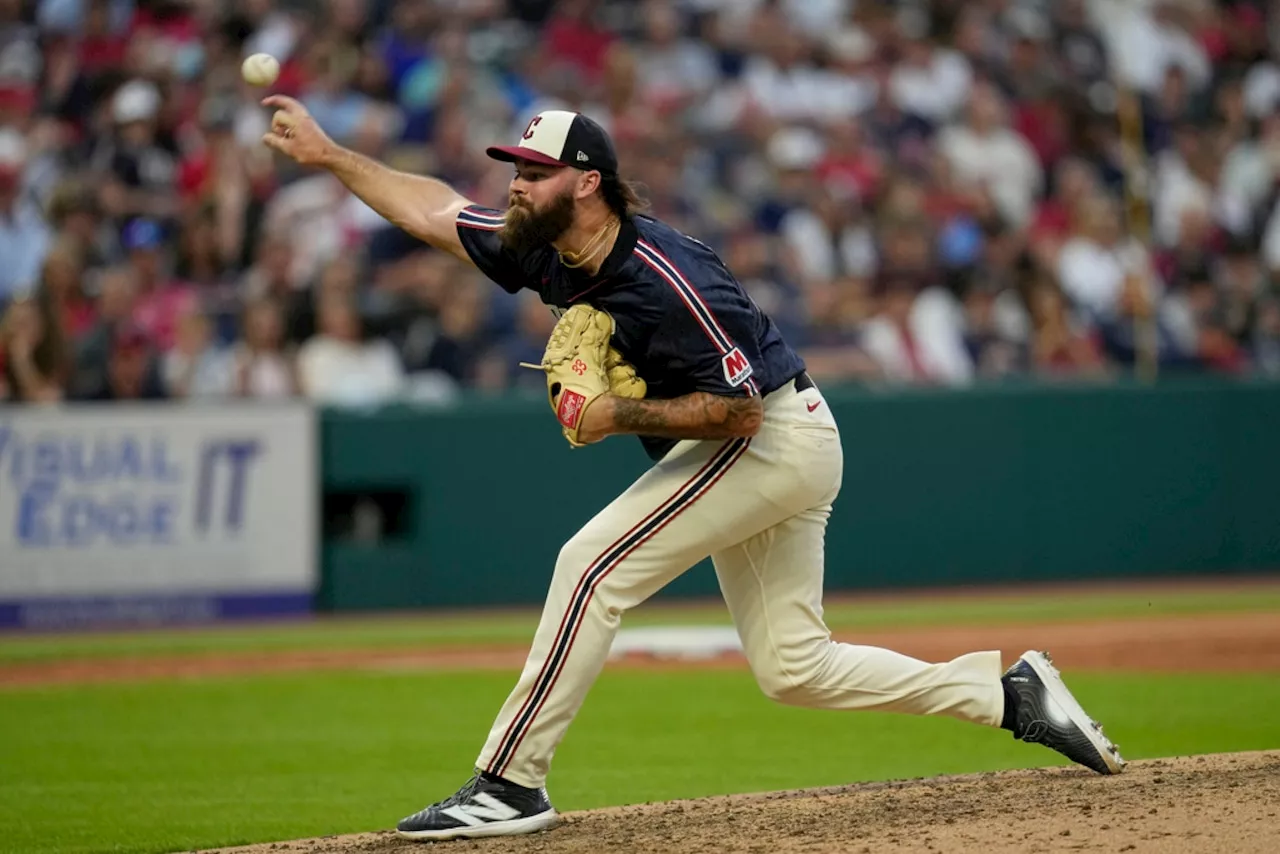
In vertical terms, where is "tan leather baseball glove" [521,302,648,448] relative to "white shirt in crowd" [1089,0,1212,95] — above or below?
below

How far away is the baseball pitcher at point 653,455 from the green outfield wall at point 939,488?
6.97 m

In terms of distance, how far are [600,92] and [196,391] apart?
4.73m

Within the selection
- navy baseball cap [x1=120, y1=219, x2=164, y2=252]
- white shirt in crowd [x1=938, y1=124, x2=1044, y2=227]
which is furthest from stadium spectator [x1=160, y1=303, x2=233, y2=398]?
white shirt in crowd [x1=938, y1=124, x2=1044, y2=227]

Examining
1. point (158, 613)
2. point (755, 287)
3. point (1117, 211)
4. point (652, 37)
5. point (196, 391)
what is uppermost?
point (652, 37)

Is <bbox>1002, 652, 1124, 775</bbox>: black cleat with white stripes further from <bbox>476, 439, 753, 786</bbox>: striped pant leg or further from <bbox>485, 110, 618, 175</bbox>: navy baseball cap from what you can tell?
<bbox>485, 110, 618, 175</bbox>: navy baseball cap

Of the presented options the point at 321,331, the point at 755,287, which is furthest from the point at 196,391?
the point at 755,287

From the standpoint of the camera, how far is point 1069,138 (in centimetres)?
1622

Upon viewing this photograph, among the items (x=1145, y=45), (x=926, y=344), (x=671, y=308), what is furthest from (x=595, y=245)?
(x=1145, y=45)

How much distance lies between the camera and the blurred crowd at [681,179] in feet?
39.9

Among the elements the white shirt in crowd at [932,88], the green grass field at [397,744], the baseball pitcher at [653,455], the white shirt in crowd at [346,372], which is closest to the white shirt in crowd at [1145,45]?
the white shirt in crowd at [932,88]

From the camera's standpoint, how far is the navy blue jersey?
479 cm

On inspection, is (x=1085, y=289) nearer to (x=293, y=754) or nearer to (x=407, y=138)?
(x=407, y=138)

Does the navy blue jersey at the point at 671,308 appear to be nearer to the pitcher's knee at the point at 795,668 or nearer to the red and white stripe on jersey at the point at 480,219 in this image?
the red and white stripe on jersey at the point at 480,219

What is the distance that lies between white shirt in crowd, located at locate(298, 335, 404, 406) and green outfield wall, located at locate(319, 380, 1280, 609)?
244 millimetres
